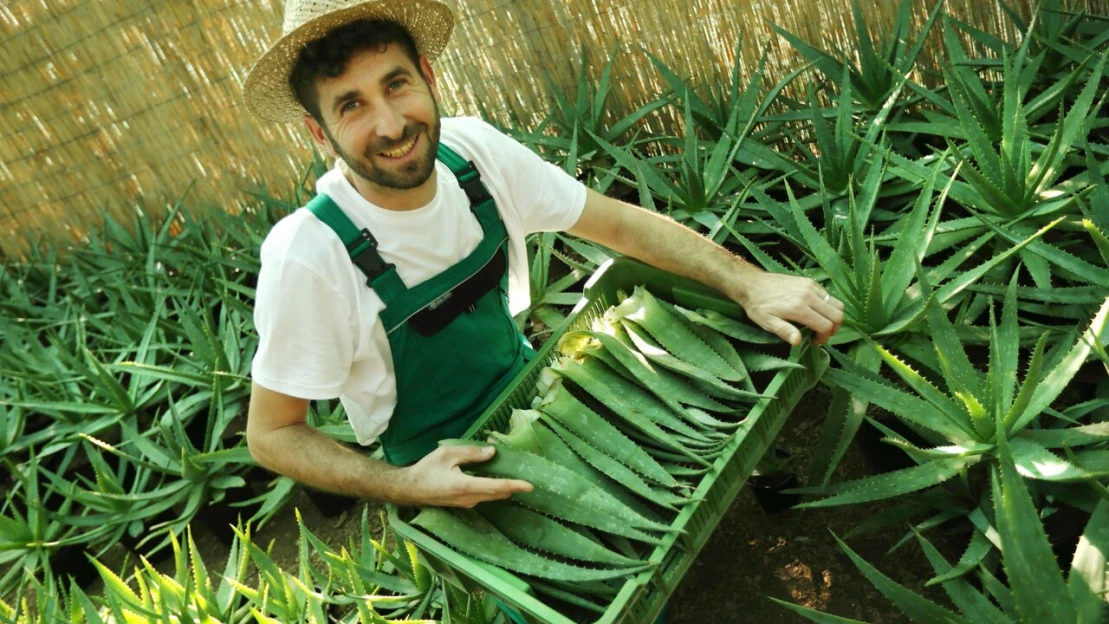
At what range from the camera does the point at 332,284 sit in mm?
1463

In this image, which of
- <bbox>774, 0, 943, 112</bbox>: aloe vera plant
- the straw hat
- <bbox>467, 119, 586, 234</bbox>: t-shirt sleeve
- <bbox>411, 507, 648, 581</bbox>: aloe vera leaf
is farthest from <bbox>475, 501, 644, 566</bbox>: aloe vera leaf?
<bbox>774, 0, 943, 112</bbox>: aloe vera plant

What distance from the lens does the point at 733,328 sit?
1556mm

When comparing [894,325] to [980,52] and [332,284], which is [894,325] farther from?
[980,52]

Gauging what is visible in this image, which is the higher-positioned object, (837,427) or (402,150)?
(402,150)

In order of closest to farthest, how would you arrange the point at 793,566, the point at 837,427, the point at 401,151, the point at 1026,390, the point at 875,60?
the point at 1026,390, the point at 401,151, the point at 837,427, the point at 793,566, the point at 875,60

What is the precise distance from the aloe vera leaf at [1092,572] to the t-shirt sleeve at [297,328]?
1043mm

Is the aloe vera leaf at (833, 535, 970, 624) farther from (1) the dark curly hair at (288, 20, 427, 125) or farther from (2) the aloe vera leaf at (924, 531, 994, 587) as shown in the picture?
(1) the dark curly hair at (288, 20, 427, 125)

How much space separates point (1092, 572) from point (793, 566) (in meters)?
0.74

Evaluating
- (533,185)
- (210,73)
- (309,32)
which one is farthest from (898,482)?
(210,73)

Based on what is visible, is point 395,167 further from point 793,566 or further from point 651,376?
point 793,566

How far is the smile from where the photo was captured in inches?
57.4

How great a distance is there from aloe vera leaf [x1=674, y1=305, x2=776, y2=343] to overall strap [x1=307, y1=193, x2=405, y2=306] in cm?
50

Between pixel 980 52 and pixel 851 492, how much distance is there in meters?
1.46

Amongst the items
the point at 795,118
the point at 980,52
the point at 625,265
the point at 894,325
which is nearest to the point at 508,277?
the point at 625,265
